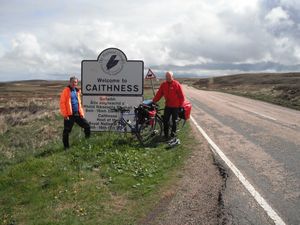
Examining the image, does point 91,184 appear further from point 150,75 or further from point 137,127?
point 150,75

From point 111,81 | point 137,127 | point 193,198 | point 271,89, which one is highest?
point 111,81

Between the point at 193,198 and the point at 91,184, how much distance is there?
184cm

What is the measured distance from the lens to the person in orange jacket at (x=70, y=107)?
11.1 meters

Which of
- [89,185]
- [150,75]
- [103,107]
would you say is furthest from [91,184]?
[150,75]

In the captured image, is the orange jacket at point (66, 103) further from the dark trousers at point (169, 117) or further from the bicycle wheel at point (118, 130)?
the dark trousers at point (169, 117)

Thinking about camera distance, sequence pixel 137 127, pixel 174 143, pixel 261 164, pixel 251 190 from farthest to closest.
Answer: pixel 137 127, pixel 174 143, pixel 261 164, pixel 251 190

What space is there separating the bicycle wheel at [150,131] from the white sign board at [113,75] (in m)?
1.11

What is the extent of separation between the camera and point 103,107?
519 inches

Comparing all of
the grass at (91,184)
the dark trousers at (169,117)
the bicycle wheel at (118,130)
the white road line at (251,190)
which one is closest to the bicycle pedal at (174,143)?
the grass at (91,184)

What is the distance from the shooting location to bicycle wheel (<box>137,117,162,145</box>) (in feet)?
39.3

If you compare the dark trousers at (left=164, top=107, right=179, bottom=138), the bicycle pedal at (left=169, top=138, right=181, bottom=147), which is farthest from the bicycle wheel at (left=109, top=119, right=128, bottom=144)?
the bicycle pedal at (left=169, top=138, right=181, bottom=147)

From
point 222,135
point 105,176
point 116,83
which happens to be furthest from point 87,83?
point 105,176

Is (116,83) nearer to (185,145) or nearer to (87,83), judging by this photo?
(87,83)

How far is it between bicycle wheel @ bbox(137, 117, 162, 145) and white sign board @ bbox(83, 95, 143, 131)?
2.92ft
